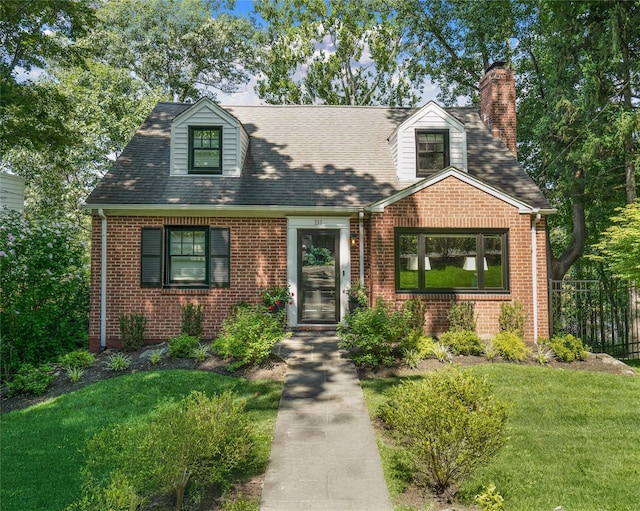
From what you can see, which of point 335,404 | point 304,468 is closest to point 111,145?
point 335,404

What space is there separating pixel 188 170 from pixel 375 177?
5010 millimetres

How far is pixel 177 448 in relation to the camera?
3561 millimetres

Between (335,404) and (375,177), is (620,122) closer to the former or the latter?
(375,177)

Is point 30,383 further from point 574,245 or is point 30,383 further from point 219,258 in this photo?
point 574,245

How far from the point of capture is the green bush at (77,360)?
849cm

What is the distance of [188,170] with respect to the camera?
1141cm

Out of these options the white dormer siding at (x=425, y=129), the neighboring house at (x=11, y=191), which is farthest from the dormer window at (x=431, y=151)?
the neighboring house at (x=11, y=191)

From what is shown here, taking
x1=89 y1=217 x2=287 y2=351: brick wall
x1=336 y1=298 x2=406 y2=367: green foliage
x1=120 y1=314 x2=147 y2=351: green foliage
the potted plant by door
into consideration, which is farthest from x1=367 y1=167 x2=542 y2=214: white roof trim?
x1=120 y1=314 x2=147 y2=351: green foliage

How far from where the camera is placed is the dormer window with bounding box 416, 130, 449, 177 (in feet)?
38.3

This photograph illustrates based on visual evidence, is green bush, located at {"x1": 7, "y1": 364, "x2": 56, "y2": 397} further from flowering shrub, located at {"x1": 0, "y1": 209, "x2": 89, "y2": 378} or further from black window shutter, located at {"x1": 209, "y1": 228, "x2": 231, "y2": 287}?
black window shutter, located at {"x1": 209, "y1": 228, "x2": 231, "y2": 287}

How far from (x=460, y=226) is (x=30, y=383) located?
9.39m

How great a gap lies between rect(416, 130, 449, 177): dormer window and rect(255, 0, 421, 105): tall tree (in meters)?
14.2

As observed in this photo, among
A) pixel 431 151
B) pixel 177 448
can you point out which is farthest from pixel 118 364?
pixel 431 151

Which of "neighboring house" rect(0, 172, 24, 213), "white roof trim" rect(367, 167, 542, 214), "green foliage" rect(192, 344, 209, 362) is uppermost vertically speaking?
"neighboring house" rect(0, 172, 24, 213)
